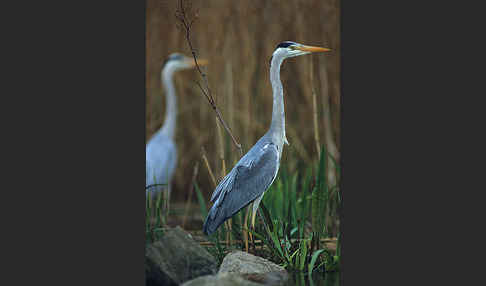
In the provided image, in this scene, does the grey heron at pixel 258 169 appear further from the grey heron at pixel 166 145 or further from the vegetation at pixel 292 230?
the grey heron at pixel 166 145

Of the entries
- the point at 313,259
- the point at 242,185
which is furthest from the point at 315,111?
the point at 313,259

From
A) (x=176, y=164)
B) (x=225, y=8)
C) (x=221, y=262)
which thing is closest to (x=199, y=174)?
(x=176, y=164)

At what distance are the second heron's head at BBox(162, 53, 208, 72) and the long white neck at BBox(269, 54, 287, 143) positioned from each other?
876 mm

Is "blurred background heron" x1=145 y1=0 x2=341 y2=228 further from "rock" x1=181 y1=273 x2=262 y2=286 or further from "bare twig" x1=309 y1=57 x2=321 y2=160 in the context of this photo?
"rock" x1=181 y1=273 x2=262 y2=286

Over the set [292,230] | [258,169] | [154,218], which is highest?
[258,169]

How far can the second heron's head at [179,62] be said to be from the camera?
4.97 meters

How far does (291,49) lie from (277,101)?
0.43 m

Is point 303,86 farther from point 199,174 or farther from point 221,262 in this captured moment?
point 221,262

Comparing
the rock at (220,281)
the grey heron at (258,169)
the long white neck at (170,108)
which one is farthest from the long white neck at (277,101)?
the long white neck at (170,108)

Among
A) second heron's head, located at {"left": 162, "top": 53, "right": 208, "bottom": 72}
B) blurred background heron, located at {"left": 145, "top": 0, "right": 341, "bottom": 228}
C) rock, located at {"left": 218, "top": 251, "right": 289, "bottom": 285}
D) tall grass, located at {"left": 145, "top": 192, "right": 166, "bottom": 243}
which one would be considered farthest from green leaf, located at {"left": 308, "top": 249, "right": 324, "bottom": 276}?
second heron's head, located at {"left": 162, "top": 53, "right": 208, "bottom": 72}

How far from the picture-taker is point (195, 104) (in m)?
5.54

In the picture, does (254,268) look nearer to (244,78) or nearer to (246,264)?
(246,264)

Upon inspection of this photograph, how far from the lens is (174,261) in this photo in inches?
155

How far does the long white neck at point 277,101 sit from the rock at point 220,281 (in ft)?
3.98
